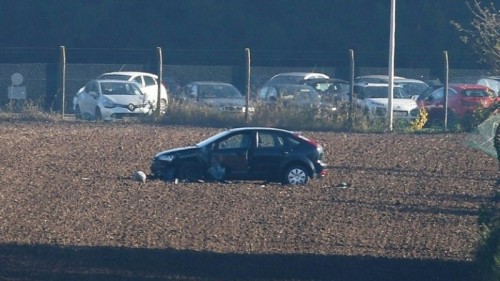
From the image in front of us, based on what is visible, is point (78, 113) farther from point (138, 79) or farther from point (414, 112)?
point (414, 112)

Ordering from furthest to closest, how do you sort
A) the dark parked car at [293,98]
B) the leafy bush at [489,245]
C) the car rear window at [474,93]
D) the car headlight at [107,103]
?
1. the car rear window at [474,93]
2. the car headlight at [107,103]
3. the dark parked car at [293,98]
4. the leafy bush at [489,245]

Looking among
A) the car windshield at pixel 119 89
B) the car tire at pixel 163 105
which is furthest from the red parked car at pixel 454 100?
the car windshield at pixel 119 89

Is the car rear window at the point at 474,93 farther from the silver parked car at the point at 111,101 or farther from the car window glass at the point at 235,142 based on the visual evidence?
the car window glass at the point at 235,142

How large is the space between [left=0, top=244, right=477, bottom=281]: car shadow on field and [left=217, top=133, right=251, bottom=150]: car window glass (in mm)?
7250

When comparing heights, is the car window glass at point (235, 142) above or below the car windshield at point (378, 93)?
below

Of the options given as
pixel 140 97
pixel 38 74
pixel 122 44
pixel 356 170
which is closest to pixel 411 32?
pixel 122 44

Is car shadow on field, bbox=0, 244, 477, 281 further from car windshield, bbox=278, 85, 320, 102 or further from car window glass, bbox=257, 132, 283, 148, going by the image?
car windshield, bbox=278, 85, 320, 102

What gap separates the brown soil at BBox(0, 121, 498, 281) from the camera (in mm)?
13133

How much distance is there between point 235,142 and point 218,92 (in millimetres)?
14568

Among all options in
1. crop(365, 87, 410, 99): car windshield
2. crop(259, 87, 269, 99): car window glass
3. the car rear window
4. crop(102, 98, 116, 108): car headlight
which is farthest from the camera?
crop(365, 87, 410, 99): car windshield

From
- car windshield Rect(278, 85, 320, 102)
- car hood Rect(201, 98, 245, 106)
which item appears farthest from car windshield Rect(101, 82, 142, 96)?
car windshield Rect(278, 85, 320, 102)

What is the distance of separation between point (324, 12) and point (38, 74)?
45.1ft

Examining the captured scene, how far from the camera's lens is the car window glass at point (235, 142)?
20.9m

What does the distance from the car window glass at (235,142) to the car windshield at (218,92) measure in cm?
1416
